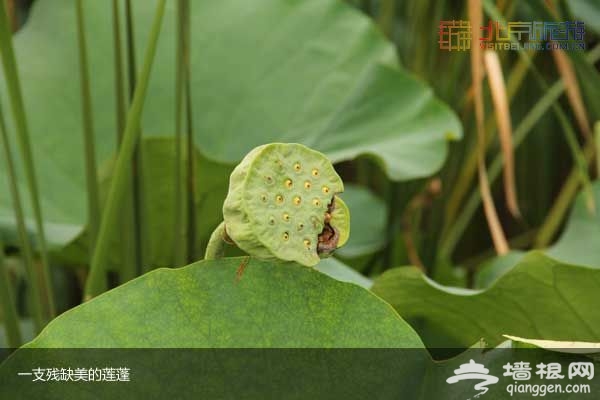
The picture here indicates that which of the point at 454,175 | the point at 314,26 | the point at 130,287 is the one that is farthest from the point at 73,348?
the point at 454,175

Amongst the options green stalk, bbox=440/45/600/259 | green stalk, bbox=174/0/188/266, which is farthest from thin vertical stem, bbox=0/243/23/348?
green stalk, bbox=440/45/600/259

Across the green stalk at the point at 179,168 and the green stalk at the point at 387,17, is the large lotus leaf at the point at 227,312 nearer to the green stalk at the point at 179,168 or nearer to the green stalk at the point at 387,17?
the green stalk at the point at 179,168

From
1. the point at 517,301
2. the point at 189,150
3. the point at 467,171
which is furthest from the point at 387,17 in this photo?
the point at 517,301

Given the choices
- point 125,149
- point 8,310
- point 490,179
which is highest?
point 125,149

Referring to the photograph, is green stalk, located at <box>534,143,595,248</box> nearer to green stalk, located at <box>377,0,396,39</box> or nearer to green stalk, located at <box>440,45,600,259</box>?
green stalk, located at <box>440,45,600,259</box>

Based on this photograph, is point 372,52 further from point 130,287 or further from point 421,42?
point 130,287

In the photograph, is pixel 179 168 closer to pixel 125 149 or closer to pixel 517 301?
pixel 125 149
